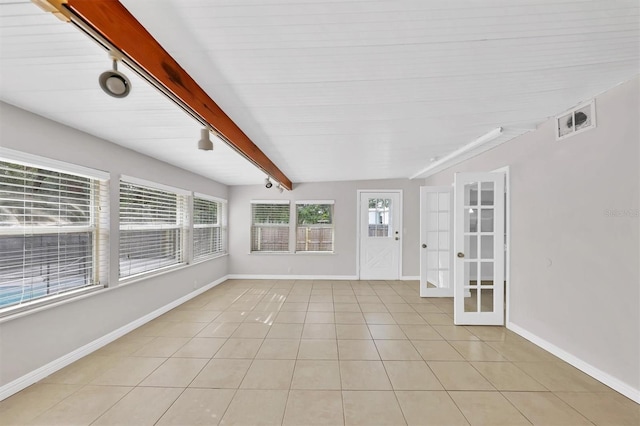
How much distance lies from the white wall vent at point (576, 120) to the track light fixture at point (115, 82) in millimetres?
3513

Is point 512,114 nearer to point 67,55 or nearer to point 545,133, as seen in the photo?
point 545,133

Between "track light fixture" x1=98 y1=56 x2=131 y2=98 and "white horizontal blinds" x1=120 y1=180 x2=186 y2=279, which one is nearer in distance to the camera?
"track light fixture" x1=98 y1=56 x2=131 y2=98

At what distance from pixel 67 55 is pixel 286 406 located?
2.68m

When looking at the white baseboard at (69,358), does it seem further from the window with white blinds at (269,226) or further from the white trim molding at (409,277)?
the white trim molding at (409,277)

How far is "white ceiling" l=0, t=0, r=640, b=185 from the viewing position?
135 centimetres

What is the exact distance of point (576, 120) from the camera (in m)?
2.56

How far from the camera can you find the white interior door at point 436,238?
5.00m

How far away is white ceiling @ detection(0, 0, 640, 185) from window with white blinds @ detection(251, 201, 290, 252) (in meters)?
3.58

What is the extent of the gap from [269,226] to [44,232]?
14.2 ft

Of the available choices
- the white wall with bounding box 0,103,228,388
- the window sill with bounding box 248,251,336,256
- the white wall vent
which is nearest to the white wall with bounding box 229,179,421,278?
the window sill with bounding box 248,251,336,256

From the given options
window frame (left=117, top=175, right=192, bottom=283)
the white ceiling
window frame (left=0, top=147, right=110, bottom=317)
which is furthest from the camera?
window frame (left=117, top=175, right=192, bottom=283)

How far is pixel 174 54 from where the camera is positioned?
63.6 inches

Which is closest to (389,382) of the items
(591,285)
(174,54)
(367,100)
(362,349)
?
(362,349)

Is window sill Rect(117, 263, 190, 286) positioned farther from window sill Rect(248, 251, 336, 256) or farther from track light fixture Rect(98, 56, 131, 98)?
track light fixture Rect(98, 56, 131, 98)
